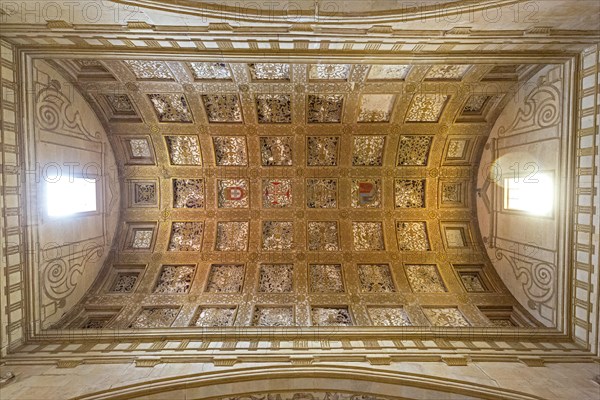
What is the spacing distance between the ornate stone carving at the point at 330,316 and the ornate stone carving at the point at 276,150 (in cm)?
500

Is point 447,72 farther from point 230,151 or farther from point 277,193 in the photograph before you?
point 230,151

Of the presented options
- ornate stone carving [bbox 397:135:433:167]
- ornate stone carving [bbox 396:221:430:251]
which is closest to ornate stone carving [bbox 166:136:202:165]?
ornate stone carving [bbox 397:135:433:167]

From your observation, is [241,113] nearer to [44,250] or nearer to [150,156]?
[150,156]

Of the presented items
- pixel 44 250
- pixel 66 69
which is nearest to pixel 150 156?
pixel 66 69

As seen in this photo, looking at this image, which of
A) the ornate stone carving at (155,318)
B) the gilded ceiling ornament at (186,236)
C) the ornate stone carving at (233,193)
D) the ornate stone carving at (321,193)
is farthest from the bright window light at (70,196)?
the ornate stone carving at (321,193)

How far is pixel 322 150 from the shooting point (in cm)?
1165

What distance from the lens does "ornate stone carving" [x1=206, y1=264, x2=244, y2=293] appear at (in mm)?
10570

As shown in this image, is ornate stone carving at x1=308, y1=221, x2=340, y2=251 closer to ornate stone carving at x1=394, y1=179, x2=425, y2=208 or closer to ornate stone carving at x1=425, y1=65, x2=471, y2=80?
ornate stone carving at x1=394, y1=179, x2=425, y2=208

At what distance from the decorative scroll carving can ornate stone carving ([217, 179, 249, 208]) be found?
4.40 meters

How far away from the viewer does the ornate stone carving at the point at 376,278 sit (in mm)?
10523

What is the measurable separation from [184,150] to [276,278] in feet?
17.4

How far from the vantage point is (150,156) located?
11688 millimetres

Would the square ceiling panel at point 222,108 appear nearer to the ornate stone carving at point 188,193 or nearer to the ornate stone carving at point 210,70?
the ornate stone carving at point 210,70

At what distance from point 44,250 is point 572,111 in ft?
43.3
